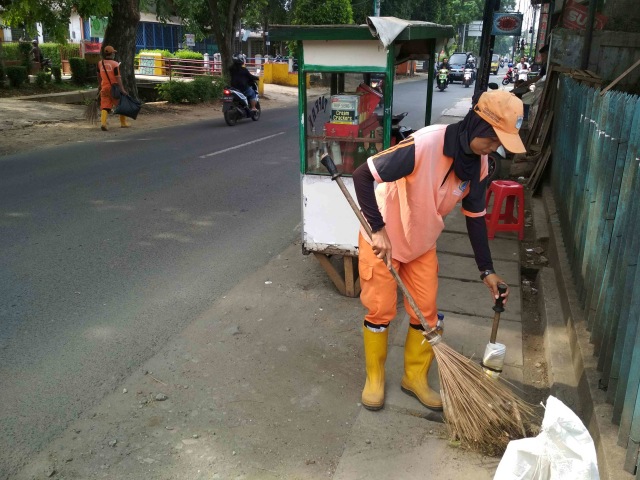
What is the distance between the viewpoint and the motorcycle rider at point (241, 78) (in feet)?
Answer: 47.6

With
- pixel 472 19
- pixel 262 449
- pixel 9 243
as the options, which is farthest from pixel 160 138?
pixel 472 19

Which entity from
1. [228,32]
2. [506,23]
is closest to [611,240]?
[506,23]

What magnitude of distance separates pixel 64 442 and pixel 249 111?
1301 centimetres

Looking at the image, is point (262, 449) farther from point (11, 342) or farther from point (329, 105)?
point (329, 105)

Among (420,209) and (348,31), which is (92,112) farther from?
(420,209)

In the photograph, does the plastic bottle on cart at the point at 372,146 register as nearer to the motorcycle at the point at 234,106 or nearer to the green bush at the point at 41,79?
the motorcycle at the point at 234,106

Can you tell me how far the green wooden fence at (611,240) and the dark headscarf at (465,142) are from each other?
0.79 metres

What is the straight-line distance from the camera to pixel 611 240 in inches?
126

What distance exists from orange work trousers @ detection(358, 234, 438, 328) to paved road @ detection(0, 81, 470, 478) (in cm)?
155

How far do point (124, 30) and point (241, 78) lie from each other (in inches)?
137

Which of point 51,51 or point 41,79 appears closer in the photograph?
point 41,79

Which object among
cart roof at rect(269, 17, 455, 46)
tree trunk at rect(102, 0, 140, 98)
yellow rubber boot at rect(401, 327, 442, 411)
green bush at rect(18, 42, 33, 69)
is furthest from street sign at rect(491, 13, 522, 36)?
green bush at rect(18, 42, 33, 69)

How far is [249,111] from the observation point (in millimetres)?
15156

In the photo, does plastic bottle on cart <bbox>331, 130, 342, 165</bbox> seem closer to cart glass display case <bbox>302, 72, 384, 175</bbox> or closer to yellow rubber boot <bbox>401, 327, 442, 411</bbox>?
cart glass display case <bbox>302, 72, 384, 175</bbox>
